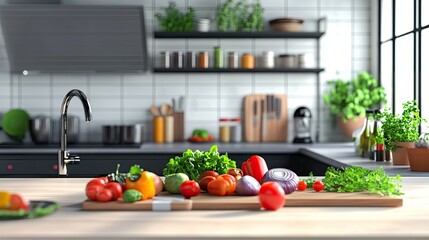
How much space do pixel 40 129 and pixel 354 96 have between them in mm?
2651

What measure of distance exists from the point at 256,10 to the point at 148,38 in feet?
3.23

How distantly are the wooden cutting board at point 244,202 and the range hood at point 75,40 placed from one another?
323 centimetres

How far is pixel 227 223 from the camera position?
1826 millimetres

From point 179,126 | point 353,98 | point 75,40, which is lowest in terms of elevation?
point 179,126

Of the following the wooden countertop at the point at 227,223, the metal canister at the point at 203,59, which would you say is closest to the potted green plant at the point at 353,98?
the metal canister at the point at 203,59

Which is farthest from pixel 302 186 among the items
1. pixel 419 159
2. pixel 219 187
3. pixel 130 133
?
pixel 130 133

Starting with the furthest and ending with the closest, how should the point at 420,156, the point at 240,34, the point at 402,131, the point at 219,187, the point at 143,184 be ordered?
the point at 240,34
the point at 402,131
the point at 420,156
the point at 219,187
the point at 143,184

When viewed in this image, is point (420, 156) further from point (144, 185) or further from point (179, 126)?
point (179, 126)

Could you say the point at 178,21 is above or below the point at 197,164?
above

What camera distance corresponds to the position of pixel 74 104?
5.62 m

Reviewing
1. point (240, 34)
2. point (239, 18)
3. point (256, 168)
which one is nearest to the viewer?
point (256, 168)

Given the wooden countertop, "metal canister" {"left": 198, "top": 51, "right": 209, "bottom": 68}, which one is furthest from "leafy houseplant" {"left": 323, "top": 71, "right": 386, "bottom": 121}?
the wooden countertop

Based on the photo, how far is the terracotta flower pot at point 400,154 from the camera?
3.49m

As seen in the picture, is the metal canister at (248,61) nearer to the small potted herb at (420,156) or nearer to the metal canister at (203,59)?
the metal canister at (203,59)
